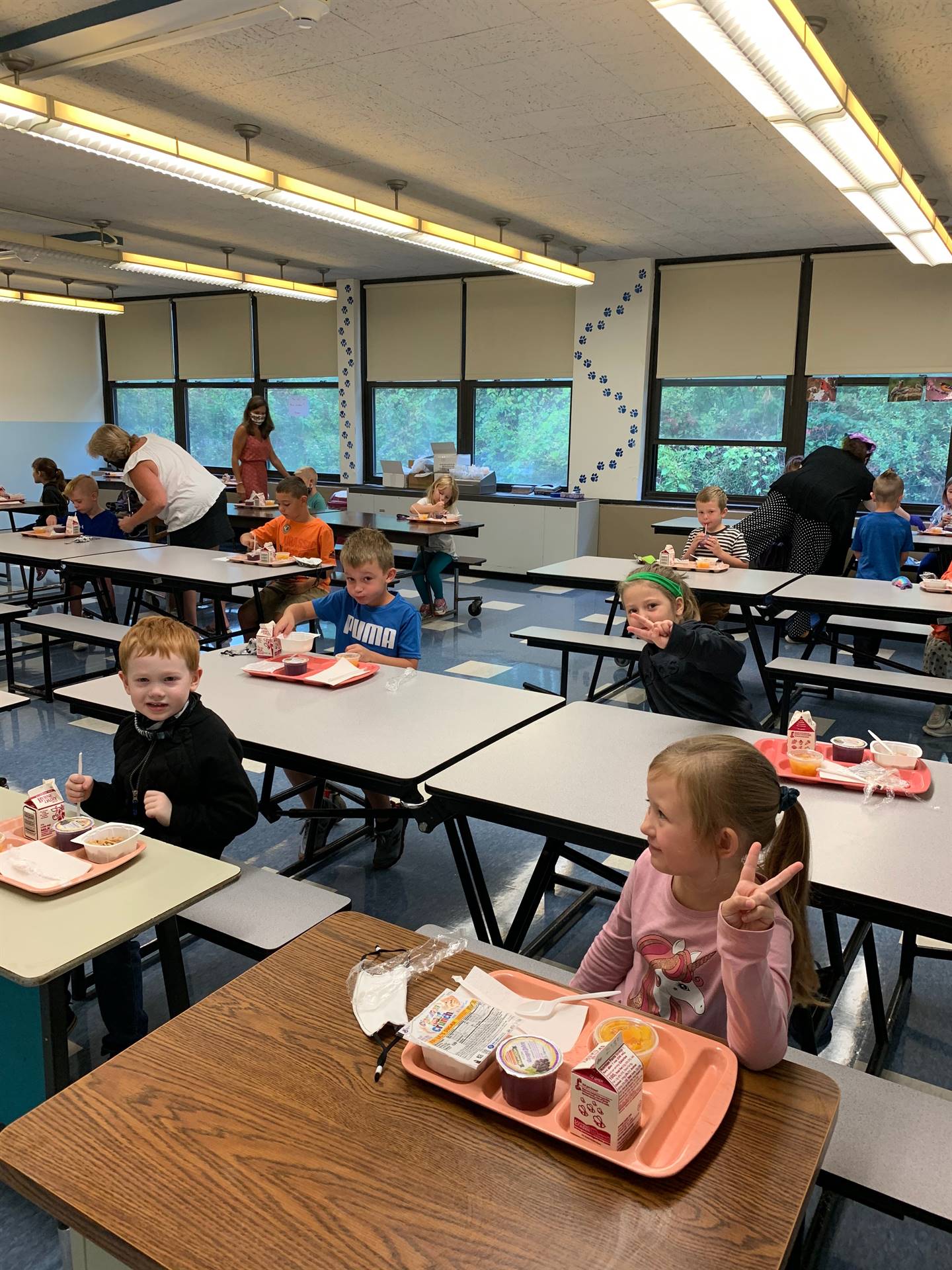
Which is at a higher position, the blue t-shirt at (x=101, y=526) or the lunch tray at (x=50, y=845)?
the blue t-shirt at (x=101, y=526)

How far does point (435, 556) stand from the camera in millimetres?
6840

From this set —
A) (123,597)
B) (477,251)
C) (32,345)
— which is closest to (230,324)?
(32,345)

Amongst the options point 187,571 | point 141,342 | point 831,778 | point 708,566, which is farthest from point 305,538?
point 141,342

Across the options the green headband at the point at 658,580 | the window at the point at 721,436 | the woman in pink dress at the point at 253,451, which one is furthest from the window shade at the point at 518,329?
the green headband at the point at 658,580

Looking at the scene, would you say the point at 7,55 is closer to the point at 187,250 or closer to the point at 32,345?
the point at 187,250

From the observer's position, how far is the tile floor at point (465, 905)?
1585 millimetres

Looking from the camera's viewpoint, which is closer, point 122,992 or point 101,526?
point 122,992

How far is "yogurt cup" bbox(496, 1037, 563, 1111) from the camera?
959 mm

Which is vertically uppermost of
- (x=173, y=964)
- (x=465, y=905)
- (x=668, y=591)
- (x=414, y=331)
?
(x=414, y=331)

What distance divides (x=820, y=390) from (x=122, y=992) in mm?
7028

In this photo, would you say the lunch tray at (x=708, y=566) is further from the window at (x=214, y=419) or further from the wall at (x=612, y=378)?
the window at (x=214, y=419)

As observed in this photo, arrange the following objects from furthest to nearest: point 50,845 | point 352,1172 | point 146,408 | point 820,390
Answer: point 146,408
point 820,390
point 50,845
point 352,1172

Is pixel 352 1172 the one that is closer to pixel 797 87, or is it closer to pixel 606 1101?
pixel 606 1101

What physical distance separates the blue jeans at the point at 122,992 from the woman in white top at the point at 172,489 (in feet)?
13.0
